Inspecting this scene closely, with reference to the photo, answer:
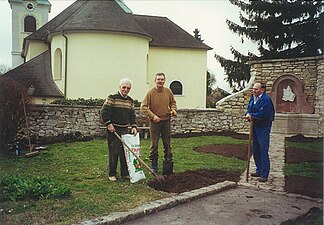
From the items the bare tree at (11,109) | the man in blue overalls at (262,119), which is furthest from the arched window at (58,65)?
the man in blue overalls at (262,119)

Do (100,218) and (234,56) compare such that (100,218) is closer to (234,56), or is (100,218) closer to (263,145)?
(234,56)

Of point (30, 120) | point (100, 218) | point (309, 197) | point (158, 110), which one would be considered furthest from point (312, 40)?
point (30, 120)

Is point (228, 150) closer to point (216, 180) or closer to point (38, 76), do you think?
point (216, 180)

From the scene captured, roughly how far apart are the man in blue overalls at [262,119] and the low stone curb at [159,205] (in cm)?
48

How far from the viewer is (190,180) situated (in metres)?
3.76

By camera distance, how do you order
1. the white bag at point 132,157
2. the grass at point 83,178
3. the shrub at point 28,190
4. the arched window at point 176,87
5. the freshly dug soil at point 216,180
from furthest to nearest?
the arched window at point 176,87, the white bag at point 132,157, the freshly dug soil at point 216,180, the shrub at point 28,190, the grass at point 83,178

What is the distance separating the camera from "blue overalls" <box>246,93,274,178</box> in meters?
3.77

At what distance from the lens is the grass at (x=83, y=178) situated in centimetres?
259

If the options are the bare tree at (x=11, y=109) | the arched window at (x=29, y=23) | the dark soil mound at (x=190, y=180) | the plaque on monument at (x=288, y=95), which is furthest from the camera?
the plaque on monument at (x=288, y=95)

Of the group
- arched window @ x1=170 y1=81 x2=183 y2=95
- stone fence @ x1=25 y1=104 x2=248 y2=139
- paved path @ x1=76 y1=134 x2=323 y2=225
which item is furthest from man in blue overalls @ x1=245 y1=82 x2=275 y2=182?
stone fence @ x1=25 y1=104 x2=248 y2=139

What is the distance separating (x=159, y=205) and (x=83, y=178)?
122 centimetres

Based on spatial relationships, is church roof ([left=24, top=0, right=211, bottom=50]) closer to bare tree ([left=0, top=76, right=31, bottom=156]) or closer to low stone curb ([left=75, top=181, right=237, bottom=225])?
bare tree ([left=0, top=76, right=31, bottom=156])

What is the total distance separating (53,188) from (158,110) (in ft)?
4.86

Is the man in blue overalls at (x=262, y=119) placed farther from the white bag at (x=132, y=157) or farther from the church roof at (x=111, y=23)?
the white bag at (x=132, y=157)
